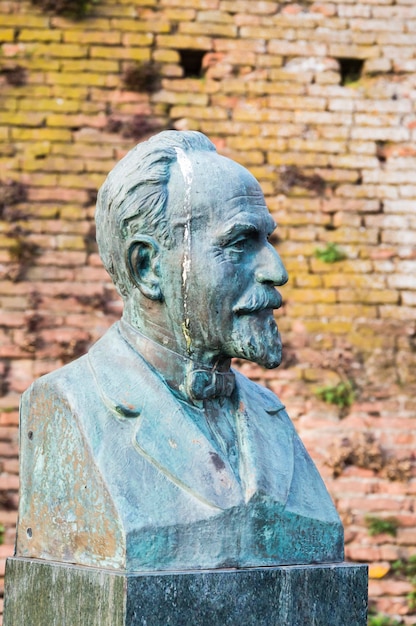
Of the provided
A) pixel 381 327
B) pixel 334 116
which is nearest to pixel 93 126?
pixel 334 116

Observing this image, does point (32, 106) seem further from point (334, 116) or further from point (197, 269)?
point (197, 269)

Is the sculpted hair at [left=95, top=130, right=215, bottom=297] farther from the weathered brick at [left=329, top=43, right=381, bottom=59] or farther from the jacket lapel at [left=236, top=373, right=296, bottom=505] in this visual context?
the weathered brick at [left=329, top=43, right=381, bottom=59]

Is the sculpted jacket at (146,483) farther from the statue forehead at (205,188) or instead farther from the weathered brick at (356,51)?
the weathered brick at (356,51)

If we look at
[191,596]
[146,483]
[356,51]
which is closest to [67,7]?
[356,51]

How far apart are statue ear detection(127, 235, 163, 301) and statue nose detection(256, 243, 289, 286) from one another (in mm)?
Result: 266

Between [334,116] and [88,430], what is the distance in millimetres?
4615

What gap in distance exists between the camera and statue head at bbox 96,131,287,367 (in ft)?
9.40

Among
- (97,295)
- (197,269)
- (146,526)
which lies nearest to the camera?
(146,526)

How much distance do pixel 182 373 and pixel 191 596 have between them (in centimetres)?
58

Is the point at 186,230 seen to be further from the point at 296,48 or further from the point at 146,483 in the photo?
the point at 296,48

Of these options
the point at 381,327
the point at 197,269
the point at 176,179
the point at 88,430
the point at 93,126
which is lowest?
the point at 88,430

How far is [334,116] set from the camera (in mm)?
Result: 7016

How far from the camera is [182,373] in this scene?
9.64 ft

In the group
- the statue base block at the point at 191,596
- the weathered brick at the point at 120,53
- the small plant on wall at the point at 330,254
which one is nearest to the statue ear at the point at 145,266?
the statue base block at the point at 191,596
